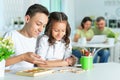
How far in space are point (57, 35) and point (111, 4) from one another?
4.65m

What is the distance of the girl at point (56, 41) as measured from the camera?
218 cm

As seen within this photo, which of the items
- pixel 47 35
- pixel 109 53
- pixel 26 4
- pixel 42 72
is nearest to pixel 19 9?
pixel 26 4

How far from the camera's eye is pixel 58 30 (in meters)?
2.18

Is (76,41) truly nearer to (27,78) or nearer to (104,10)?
(104,10)

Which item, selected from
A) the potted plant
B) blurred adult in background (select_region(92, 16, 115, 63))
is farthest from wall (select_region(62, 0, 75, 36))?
the potted plant

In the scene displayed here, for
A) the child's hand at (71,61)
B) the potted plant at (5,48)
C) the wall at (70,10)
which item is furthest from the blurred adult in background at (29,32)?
the wall at (70,10)

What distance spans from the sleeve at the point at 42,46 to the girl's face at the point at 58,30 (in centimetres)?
9

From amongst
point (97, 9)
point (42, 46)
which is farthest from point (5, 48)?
point (97, 9)

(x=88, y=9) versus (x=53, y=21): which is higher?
(x=88, y=9)

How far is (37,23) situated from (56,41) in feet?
1.14

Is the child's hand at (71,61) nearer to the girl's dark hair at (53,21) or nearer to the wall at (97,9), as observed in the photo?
the girl's dark hair at (53,21)

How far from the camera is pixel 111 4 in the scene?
21.6 ft

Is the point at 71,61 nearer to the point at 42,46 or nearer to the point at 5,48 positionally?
the point at 42,46

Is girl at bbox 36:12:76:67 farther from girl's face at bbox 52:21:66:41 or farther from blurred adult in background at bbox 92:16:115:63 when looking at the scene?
blurred adult in background at bbox 92:16:115:63
